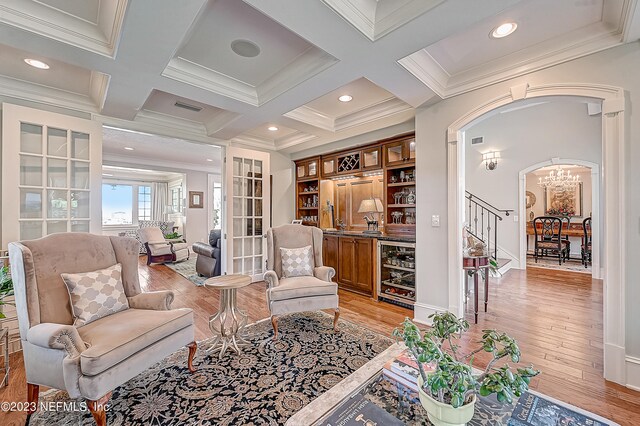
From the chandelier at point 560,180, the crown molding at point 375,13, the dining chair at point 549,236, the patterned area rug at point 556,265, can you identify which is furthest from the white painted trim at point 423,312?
the chandelier at point 560,180

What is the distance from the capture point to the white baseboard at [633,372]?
1957 mm

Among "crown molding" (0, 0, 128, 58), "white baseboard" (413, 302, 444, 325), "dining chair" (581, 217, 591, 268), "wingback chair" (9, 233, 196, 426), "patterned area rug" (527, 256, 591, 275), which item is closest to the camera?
"wingback chair" (9, 233, 196, 426)

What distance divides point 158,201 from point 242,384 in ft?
30.3

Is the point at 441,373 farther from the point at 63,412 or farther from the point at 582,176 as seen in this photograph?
the point at 582,176

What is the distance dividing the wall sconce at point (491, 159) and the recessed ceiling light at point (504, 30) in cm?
505

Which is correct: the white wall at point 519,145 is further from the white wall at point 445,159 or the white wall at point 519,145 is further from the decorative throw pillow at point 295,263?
the decorative throw pillow at point 295,263

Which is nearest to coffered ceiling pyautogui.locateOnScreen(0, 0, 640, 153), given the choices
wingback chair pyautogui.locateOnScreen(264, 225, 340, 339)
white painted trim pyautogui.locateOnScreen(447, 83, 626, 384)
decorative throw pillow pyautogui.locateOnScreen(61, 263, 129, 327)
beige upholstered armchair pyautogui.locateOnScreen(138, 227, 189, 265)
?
white painted trim pyautogui.locateOnScreen(447, 83, 626, 384)

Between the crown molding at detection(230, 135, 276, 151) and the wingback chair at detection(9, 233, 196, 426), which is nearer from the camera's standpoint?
the wingback chair at detection(9, 233, 196, 426)

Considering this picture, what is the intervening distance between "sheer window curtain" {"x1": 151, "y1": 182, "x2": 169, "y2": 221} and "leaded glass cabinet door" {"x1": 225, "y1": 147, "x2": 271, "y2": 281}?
623 centimetres

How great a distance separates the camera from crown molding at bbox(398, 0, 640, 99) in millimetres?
2029

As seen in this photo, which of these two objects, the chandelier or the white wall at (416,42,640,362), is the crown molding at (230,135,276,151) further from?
the chandelier

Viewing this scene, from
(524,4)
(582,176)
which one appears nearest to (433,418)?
(524,4)

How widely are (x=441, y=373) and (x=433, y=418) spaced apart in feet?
0.80

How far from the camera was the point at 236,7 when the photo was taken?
1.89 m
